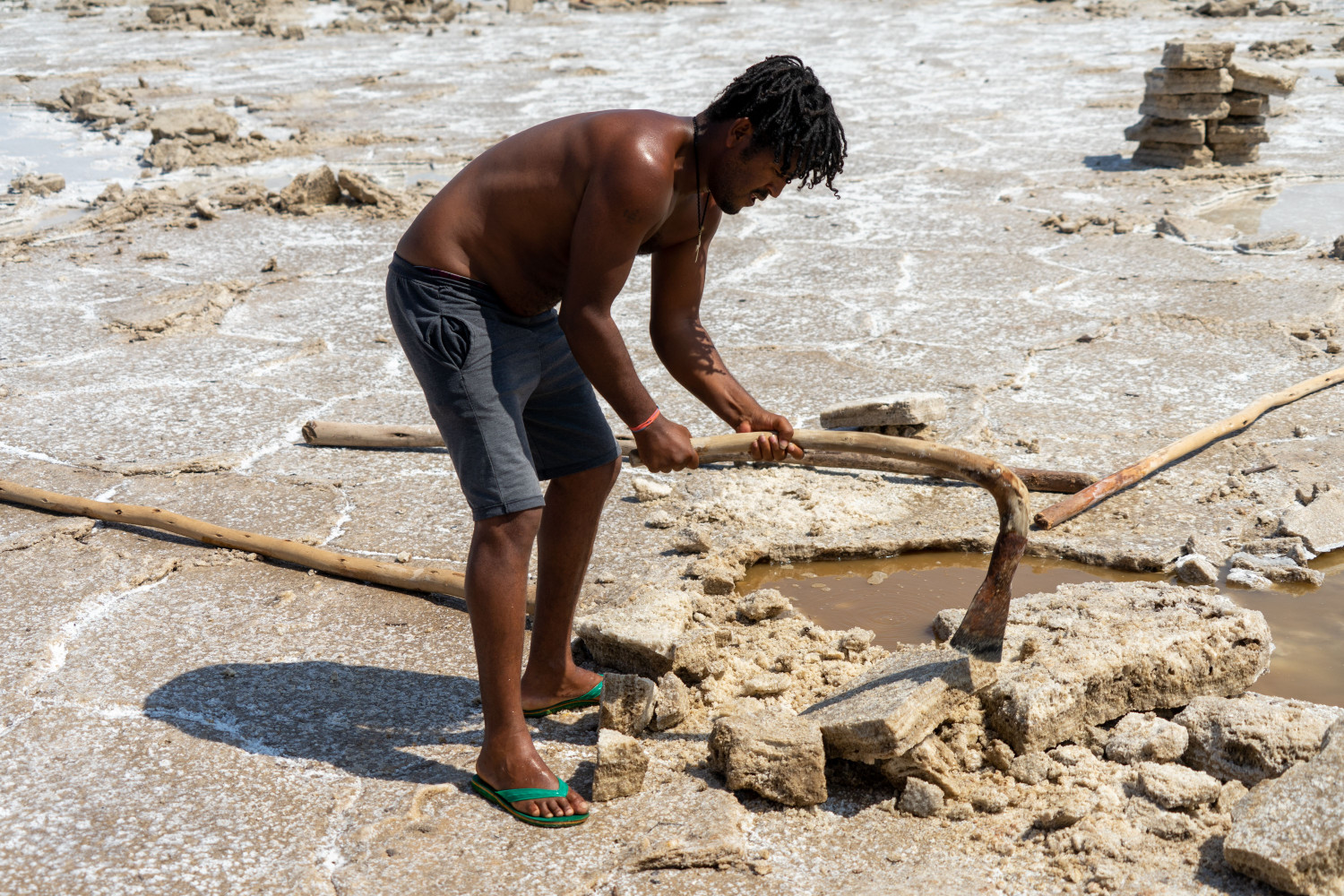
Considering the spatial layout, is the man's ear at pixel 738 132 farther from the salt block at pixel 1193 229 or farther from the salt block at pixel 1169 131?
the salt block at pixel 1169 131

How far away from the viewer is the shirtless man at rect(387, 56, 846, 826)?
213cm

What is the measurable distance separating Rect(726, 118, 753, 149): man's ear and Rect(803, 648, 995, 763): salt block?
1.10 m

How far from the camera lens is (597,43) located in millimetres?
15203

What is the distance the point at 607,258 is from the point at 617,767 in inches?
38.3

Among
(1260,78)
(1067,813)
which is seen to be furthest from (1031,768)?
(1260,78)

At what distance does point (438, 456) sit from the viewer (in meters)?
4.07

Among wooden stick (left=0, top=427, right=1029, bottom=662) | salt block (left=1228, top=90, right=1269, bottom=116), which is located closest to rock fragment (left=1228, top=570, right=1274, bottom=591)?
wooden stick (left=0, top=427, right=1029, bottom=662)

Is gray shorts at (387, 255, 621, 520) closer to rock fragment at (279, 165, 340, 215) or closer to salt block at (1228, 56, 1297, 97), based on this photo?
rock fragment at (279, 165, 340, 215)

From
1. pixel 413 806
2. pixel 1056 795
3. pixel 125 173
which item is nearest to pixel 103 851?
pixel 413 806

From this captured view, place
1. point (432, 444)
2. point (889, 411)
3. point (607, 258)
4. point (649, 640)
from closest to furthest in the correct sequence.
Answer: point (607, 258), point (649, 640), point (889, 411), point (432, 444)

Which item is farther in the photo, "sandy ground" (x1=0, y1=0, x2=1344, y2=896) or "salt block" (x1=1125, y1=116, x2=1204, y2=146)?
"salt block" (x1=1125, y1=116, x2=1204, y2=146)

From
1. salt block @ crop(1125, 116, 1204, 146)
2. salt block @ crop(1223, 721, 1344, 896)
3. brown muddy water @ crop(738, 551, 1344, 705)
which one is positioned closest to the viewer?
salt block @ crop(1223, 721, 1344, 896)

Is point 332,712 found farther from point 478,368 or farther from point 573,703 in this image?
point 478,368

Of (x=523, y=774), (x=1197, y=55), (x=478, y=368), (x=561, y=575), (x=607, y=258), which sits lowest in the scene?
(x=523, y=774)
